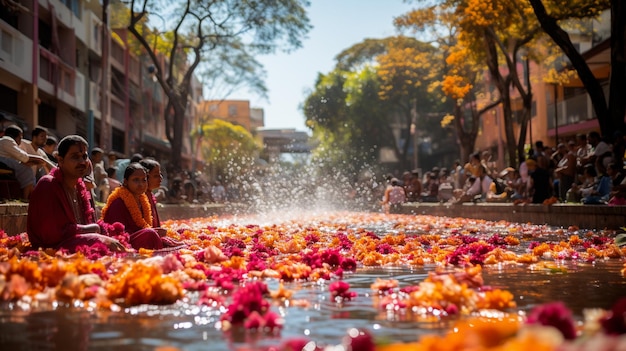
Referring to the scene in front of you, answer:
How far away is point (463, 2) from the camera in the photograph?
25.2 metres

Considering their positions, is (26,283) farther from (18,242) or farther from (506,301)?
(18,242)

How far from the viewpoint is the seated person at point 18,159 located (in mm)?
11445

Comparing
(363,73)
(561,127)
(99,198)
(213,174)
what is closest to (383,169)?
(363,73)

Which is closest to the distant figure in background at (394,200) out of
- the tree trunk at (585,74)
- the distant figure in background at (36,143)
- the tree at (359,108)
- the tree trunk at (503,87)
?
the tree trunk at (503,87)

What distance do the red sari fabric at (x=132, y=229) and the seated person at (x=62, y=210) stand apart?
107 centimetres

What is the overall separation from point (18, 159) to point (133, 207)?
3.73 meters

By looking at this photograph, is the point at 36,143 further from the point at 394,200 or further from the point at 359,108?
the point at 359,108

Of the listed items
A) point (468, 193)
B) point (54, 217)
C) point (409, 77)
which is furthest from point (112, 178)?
point (409, 77)

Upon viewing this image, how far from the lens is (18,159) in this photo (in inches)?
453

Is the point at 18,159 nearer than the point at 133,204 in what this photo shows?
No

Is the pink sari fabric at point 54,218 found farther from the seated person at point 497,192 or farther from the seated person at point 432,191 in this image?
the seated person at point 432,191

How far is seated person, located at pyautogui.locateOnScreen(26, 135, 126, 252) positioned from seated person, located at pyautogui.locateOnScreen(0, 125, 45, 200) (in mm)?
4334

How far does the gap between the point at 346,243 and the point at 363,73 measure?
54.5 m

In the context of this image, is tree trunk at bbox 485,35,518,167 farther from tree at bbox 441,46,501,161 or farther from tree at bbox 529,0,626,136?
tree at bbox 529,0,626,136
